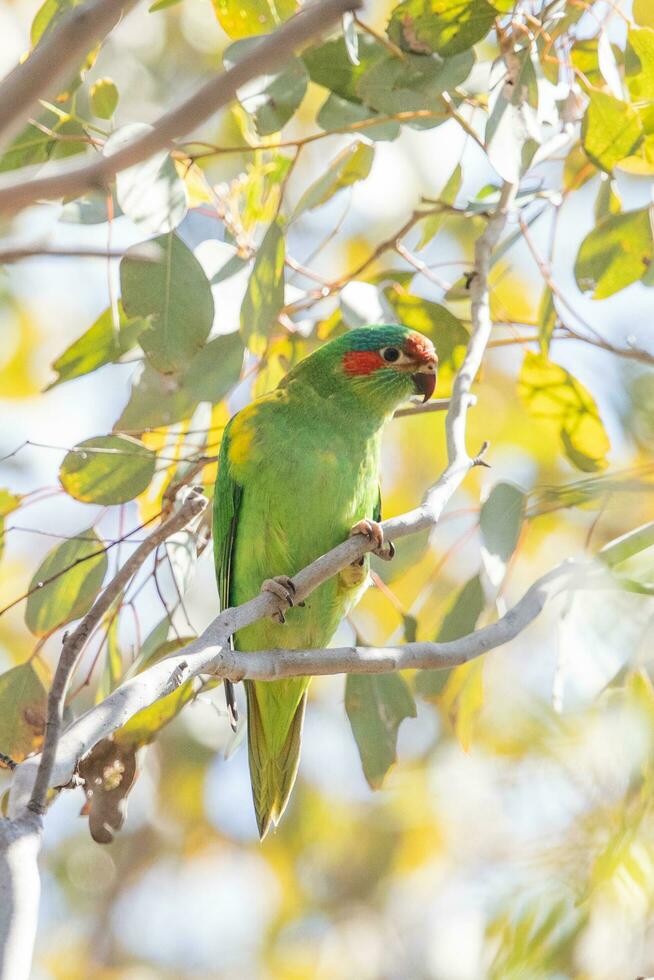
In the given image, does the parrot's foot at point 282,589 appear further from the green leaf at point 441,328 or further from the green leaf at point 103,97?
the green leaf at point 103,97

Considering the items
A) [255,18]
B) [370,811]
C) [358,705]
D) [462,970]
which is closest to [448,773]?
[370,811]

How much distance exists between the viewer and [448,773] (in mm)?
4812

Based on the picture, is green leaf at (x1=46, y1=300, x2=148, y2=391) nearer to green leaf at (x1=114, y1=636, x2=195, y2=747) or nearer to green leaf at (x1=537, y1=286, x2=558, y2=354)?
green leaf at (x1=114, y1=636, x2=195, y2=747)

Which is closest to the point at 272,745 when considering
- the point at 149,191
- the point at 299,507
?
the point at 299,507

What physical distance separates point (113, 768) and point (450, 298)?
1.67 m

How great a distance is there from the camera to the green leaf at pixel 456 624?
2977 mm

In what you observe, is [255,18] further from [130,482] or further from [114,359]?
[130,482]

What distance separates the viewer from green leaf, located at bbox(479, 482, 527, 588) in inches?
108

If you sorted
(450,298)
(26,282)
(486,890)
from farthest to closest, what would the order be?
(26,282) < (450,298) < (486,890)

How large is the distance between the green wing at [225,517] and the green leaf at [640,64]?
4.44 feet

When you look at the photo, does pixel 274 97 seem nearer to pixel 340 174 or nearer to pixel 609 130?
pixel 340 174

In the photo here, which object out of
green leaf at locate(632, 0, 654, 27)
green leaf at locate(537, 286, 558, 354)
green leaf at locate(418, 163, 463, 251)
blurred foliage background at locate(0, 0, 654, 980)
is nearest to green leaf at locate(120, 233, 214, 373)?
blurred foliage background at locate(0, 0, 654, 980)

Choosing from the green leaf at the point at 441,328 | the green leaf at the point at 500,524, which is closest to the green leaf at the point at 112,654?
the green leaf at the point at 500,524

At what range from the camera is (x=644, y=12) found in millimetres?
2859
